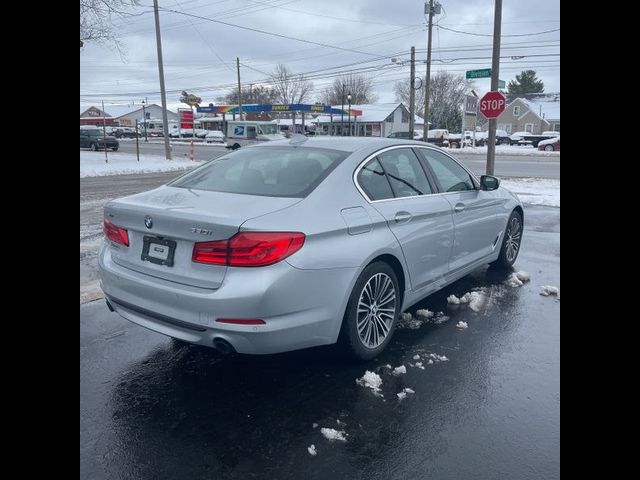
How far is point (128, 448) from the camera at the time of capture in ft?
9.29

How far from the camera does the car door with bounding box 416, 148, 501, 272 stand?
4840 mm

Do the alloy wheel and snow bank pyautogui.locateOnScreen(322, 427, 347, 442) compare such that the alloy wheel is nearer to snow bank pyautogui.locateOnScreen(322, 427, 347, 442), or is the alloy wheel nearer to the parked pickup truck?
snow bank pyautogui.locateOnScreen(322, 427, 347, 442)

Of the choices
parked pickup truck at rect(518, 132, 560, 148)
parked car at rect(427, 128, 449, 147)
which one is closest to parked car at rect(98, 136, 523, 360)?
parked car at rect(427, 128, 449, 147)

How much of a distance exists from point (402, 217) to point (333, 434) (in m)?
1.75

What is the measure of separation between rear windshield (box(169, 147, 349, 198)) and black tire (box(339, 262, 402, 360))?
2.46ft

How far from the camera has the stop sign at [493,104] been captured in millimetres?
13359

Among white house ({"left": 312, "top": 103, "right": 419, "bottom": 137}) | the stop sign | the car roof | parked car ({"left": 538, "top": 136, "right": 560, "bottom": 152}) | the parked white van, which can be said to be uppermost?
white house ({"left": 312, "top": 103, "right": 419, "bottom": 137})

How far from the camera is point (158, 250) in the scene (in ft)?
11.0

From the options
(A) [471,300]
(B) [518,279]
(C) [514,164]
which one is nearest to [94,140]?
(C) [514,164]

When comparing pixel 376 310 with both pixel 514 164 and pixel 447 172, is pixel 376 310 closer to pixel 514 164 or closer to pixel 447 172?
pixel 447 172
